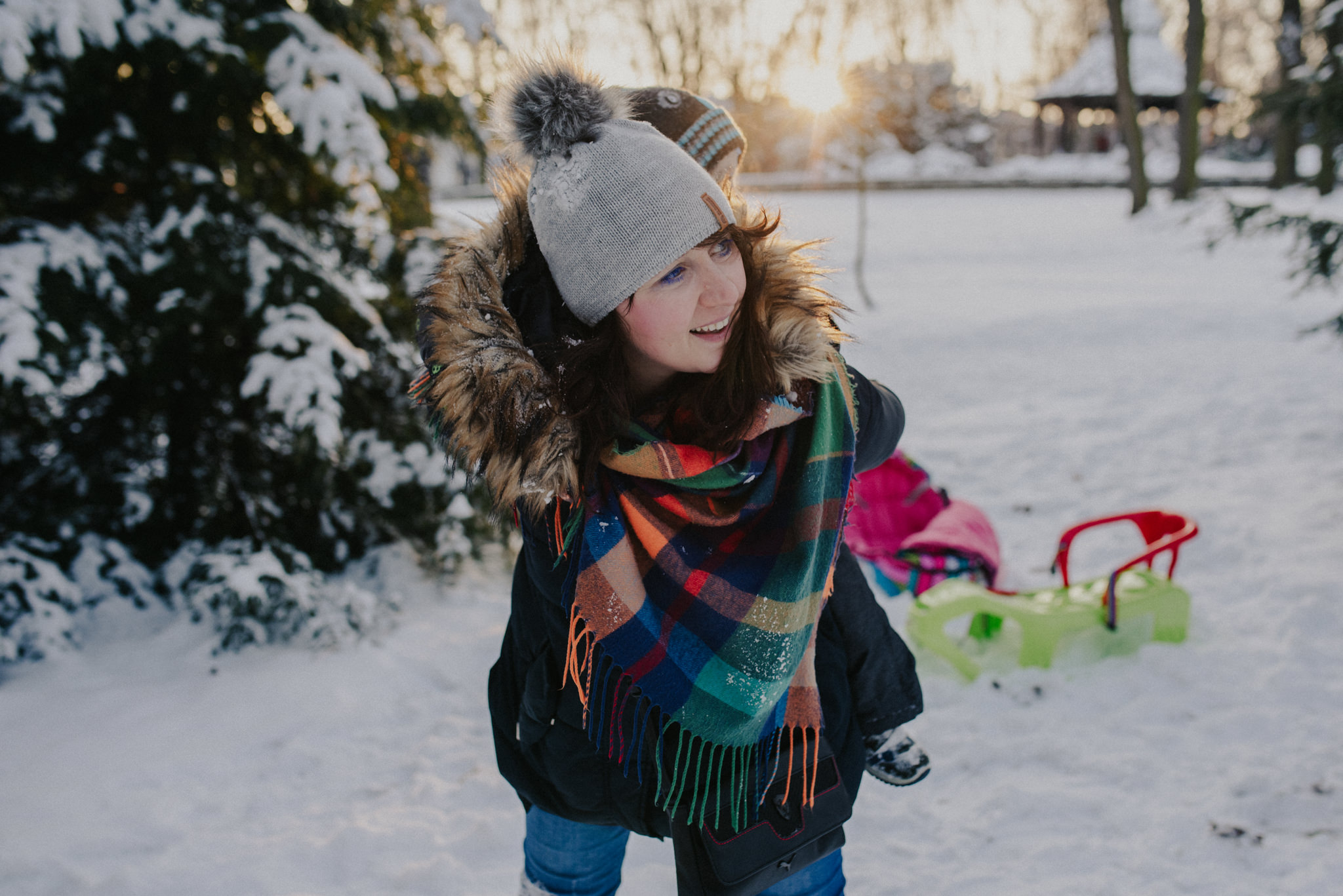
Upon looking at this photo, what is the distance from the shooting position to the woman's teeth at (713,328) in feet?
4.58

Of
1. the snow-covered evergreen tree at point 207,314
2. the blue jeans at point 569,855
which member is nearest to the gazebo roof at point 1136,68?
the snow-covered evergreen tree at point 207,314

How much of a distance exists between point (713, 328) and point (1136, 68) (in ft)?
101

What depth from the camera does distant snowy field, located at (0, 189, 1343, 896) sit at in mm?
2156

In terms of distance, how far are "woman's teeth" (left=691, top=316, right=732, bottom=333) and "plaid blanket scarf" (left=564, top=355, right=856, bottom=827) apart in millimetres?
158

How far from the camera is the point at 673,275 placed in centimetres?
139

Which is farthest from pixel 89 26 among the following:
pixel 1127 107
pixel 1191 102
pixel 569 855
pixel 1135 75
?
pixel 1135 75

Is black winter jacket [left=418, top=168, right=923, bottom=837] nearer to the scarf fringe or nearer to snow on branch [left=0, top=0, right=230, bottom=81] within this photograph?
the scarf fringe

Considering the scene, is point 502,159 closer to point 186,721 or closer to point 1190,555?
point 186,721

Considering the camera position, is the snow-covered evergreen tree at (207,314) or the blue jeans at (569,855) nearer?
the blue jeans at (569,855)

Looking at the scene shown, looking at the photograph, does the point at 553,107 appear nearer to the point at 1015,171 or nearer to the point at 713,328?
the point at 713,328

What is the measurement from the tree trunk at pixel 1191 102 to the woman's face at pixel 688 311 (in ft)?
49.8

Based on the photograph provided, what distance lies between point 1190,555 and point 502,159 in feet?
11.4

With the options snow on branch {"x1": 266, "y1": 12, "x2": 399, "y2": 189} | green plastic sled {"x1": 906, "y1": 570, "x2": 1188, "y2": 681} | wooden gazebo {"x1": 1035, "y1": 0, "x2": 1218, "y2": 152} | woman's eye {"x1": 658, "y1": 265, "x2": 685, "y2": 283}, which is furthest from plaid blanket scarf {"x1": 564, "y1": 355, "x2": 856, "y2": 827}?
wooden gazebo {"x1": 1035, "y1": 0, "x2": 1218, "y2": 152}

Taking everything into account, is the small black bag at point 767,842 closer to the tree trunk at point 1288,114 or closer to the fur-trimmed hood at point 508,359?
the fur-trimmed hood at point 508,359
